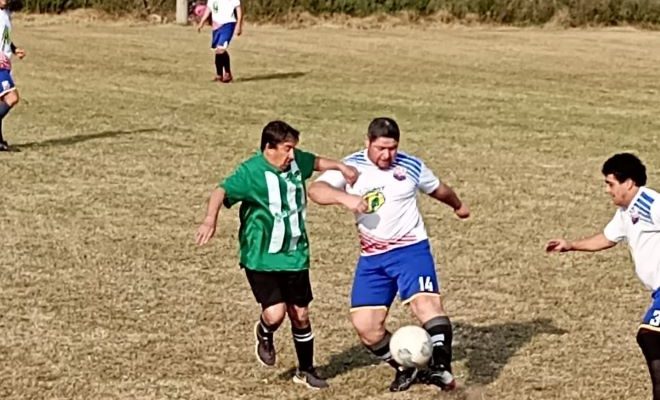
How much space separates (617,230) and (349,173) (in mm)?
1333

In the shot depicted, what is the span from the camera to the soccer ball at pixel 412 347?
21.0 feet

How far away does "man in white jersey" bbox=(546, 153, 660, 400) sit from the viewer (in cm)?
610

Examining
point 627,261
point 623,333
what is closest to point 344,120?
point 627,261

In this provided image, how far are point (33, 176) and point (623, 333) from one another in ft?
22.3

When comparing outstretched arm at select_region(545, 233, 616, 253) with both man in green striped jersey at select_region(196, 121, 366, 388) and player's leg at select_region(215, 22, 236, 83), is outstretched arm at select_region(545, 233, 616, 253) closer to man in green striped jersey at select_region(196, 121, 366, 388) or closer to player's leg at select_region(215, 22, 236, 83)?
man in green striped jersey at select_region(196, 121, 366, 388)

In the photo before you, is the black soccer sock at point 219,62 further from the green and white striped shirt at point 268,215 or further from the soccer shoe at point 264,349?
the green and white striped shirt at point 268,215

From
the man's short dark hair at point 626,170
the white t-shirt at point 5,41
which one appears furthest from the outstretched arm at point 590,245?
the white t-shirt at point 5,41

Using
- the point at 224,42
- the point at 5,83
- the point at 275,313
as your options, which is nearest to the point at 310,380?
the point at 275,313

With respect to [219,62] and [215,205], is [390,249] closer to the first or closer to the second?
[215,205]

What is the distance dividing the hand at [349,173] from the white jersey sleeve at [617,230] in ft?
4.15

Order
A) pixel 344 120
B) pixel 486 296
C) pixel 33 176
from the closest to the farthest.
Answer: pixel 486 296, pixel 33 176, pixel 344 120

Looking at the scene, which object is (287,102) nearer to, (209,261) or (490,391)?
(209,261)

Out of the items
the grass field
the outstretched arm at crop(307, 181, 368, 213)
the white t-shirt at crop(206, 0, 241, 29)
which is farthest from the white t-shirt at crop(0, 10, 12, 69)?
the white t-shirt at crop(206, 0, 241, 29)

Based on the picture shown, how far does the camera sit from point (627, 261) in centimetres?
978
